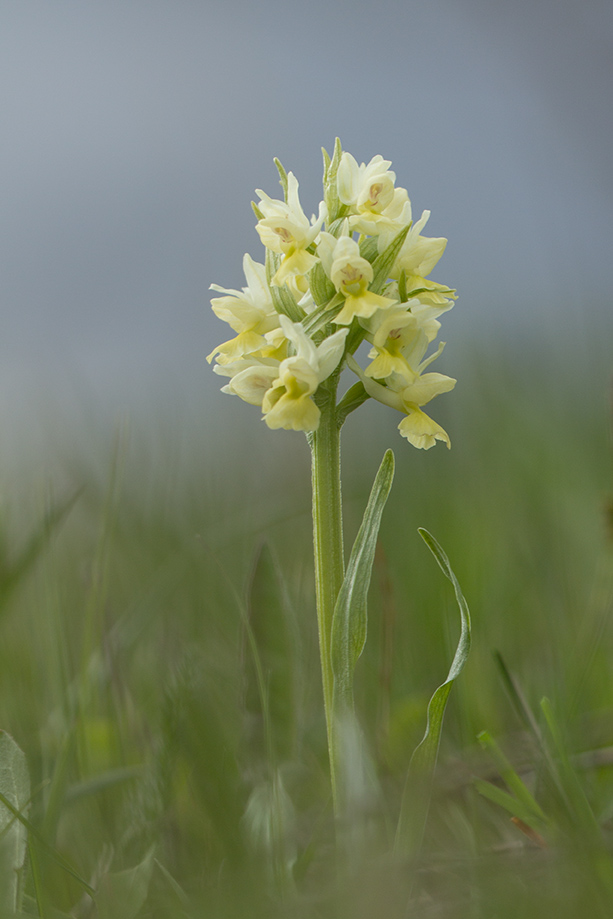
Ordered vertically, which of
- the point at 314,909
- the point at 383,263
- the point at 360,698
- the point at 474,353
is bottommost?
the point at 360,698

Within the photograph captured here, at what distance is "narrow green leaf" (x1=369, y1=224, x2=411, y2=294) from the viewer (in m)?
0.98

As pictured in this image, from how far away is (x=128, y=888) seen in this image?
24.8 inches

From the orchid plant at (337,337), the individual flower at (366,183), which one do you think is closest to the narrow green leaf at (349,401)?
the orchid plant at (337,337)

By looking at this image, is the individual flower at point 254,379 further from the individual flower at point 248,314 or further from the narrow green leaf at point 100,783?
the narrow green leaf at point 100,783

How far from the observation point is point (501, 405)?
200cm

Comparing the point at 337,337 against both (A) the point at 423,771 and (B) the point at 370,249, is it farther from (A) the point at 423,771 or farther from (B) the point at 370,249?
(A) the point at 423,771

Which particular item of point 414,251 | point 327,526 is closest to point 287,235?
point 414,251

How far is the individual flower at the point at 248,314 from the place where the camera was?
3.34 feet

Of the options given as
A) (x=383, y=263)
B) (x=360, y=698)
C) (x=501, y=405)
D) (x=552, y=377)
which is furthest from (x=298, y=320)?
(x=552, y=377)

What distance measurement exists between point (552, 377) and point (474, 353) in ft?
0.90

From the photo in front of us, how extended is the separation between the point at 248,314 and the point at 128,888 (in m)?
0.72

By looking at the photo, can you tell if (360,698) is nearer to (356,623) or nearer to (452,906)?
(356,623)

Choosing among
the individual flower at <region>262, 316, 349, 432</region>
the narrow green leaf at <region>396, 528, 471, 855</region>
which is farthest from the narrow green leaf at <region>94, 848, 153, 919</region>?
the individual flower at <region>262, 316, 349, 432</region>

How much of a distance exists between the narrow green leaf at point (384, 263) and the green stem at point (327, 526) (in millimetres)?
167
